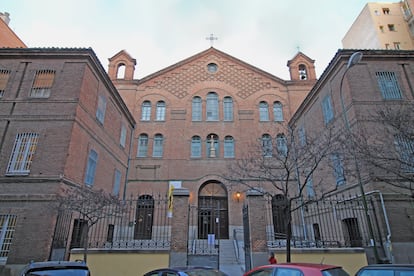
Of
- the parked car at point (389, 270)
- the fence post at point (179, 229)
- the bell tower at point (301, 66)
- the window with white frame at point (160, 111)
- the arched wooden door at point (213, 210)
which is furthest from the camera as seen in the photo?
the bell tower at point (301, 66)

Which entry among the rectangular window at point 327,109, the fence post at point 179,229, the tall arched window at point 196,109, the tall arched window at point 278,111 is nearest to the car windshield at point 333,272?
the fence post at point 179,229

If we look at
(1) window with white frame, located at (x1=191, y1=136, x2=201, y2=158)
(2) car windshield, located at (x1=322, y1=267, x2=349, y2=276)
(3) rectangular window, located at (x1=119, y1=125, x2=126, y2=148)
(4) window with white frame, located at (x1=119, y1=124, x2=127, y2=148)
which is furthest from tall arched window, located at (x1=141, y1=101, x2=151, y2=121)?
(2) car windshield, located at (x1=322, y1=267, x2=349, y2=276)

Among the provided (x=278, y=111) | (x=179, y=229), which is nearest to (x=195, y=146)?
(x=278, y=111)

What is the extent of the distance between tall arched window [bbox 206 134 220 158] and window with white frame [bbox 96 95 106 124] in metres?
8.99

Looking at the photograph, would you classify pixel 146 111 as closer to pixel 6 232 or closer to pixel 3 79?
pixel 3 79

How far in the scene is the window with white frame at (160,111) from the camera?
23.5 metres

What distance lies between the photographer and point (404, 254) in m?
10.8

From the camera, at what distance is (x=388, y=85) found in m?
14.1

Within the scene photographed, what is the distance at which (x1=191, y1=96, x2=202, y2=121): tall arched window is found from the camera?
23.7 m

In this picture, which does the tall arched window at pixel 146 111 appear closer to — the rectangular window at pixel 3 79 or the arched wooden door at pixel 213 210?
the arched wooden door at pixel 213 210

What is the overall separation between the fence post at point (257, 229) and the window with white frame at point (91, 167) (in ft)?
29.8

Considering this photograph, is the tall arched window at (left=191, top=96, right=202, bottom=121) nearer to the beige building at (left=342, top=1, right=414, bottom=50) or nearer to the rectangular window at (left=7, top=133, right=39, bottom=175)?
the rectangular window at (left=7, top=133, right=39, bottom=175)

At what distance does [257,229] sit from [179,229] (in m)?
2.91

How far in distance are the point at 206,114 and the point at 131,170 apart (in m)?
8.01
